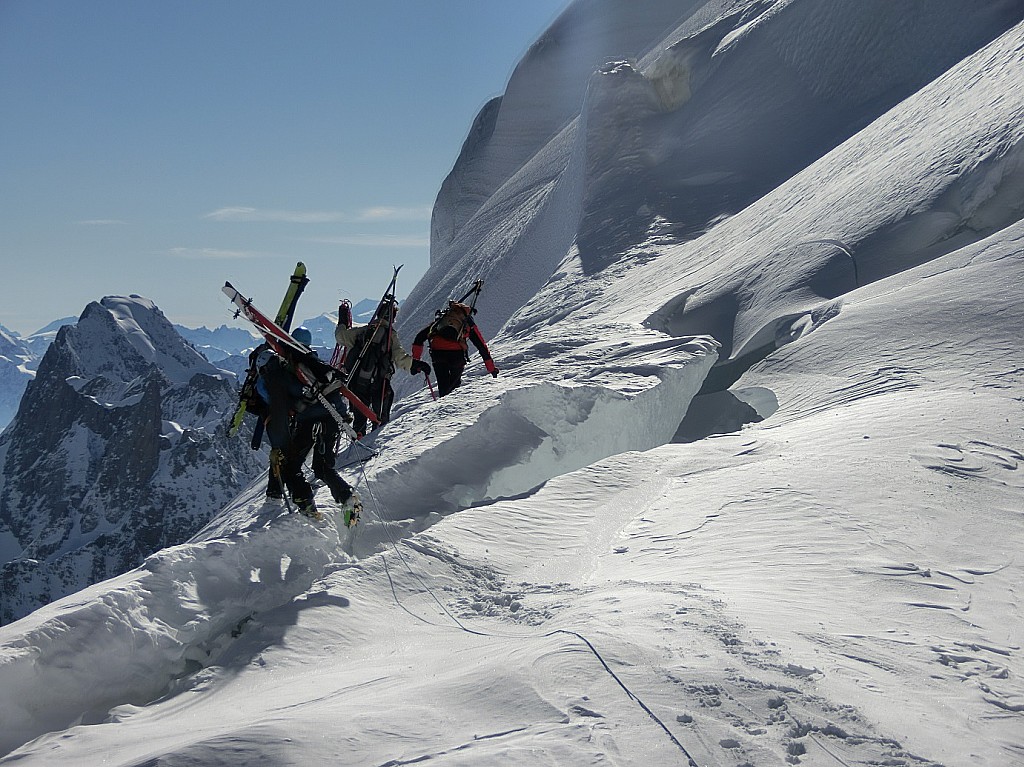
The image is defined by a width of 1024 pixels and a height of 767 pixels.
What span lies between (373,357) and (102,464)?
457 ft

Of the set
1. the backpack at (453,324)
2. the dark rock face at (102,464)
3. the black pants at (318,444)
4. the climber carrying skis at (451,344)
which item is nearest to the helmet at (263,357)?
the black pants at (318,444)

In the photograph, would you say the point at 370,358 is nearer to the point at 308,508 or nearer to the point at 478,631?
the point at 308,508

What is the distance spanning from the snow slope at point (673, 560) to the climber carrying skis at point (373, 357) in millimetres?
553

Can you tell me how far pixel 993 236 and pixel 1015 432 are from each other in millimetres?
5543

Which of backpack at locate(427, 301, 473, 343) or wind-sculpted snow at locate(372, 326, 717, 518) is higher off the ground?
backpack at locate(427, 301, 473, 343)

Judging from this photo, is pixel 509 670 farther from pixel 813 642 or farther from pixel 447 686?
pixel 813 642

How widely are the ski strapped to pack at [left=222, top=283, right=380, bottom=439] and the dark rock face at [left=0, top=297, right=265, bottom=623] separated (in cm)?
10668

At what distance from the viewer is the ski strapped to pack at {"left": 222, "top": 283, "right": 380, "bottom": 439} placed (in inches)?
278

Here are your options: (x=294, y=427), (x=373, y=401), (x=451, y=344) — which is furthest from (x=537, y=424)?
(x=294, y=427)

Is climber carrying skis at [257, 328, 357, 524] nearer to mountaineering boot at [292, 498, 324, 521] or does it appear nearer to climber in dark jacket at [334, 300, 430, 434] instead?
mountaineering boot at [292, 498, 324, 521]

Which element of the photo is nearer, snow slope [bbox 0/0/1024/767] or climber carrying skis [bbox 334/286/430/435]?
snow slope [bbox 0/0/1024/767]

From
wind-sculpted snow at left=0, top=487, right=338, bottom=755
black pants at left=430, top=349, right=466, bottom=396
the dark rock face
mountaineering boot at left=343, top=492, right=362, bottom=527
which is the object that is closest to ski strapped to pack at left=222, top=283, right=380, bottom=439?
mountaineering boot at left=343, top=492, right=362, bottom=527

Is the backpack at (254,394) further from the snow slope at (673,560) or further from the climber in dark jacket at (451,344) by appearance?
the climber in dark jacket at (451,344)

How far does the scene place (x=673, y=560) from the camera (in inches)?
203
